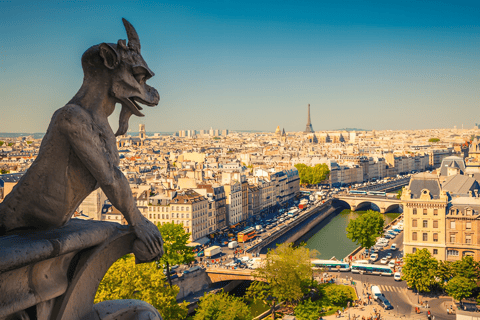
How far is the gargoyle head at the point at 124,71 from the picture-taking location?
3.42 metres

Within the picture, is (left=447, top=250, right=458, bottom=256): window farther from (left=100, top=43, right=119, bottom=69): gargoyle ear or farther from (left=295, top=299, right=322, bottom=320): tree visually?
(left=100, top=43, right=119, bottom=69): gargoyle ear

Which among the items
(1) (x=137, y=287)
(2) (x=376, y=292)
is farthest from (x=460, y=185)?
(1) (x=137, y=287)

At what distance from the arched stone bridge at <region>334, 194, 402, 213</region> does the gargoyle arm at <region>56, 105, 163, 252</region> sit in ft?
173

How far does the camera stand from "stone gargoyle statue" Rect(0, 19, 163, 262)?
323cm

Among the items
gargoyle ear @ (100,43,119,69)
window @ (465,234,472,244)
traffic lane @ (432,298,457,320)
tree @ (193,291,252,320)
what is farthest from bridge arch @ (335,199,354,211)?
gargoyle ear @ (100,43,119,69)

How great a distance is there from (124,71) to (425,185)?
29127 mm

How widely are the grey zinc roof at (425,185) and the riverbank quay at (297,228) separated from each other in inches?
461

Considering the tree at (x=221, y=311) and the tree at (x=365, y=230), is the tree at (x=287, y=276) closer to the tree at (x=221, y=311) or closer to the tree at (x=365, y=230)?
the tree at (x=221, y=311)

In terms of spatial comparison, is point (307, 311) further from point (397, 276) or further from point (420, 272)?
point (397, 276)

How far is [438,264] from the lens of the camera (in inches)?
1022

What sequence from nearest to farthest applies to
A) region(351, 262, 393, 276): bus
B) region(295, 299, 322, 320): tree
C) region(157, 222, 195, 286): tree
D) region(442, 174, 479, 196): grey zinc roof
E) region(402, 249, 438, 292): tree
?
region(295, 299, 322, 320): tree → region(157, 222, 195, 286): tree → region(402, 249, 438, 292): tree → region(351, 262, 393, 276): bus → region(442, 174, 479, 196): grey zinc roof

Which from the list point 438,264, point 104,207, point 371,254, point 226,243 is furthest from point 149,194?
point 438,264

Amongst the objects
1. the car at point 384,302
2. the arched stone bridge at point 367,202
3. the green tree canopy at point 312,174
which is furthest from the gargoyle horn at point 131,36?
the green tree canopy at point 312,174

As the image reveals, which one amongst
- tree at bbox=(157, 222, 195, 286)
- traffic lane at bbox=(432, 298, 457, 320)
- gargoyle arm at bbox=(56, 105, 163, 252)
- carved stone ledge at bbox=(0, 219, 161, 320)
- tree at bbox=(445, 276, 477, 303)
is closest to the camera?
carved stone ledge at bbox=(0, 219, 161, 320)
